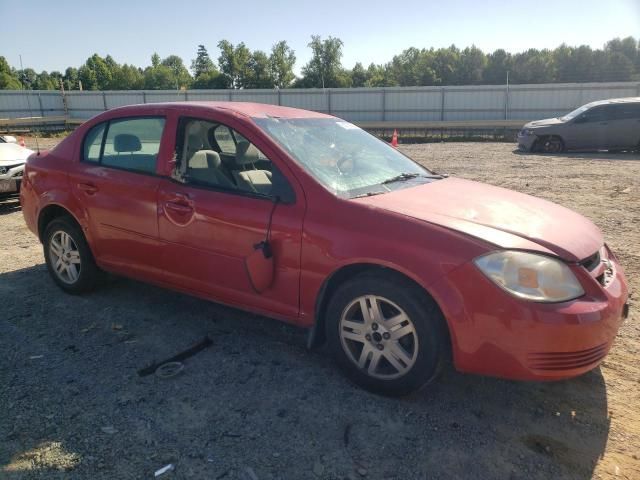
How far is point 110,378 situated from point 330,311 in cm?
150

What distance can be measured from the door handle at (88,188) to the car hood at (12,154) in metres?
4.94

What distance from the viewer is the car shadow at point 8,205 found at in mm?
8344

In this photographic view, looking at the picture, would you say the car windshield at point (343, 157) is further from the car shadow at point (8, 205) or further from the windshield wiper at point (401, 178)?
the car shadow at point (8, 205)

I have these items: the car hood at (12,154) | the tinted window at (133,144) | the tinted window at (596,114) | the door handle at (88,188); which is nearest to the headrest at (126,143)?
the tinted window at (133,144)

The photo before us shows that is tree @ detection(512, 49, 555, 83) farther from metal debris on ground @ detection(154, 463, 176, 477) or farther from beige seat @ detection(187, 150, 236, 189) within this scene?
metal debris on ground @ detection(154, 463, 176, 477)

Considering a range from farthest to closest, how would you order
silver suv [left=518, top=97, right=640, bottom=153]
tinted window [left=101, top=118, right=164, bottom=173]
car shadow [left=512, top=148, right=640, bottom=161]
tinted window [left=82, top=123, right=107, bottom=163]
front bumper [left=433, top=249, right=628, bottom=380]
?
silver suv [left=518, top=97, right=640, bottom=153] < car shadow [left=512, top=148, right=640, bottom=161] < tinted window [left=82, top=123, right=107, bottom=163] < tinted window [left=101, top=118, right=164, bottom=173] < front bumper [left=433, top=249, right=628, bottom=380]

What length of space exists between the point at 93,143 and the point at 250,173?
1.78 meters

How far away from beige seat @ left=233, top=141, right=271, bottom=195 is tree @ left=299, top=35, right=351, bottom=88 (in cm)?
9072

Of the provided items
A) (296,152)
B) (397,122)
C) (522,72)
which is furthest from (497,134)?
(522,72)

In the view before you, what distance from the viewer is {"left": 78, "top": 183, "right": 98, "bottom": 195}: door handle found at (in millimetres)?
4184

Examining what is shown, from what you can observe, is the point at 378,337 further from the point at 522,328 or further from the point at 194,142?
the point at 194,142

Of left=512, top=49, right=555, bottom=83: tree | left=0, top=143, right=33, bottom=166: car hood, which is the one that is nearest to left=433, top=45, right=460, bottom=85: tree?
left=512, top=49, right=555, bottom=83: tree

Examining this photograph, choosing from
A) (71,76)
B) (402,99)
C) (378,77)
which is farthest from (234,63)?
(402,99)

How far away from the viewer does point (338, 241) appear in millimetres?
2977
